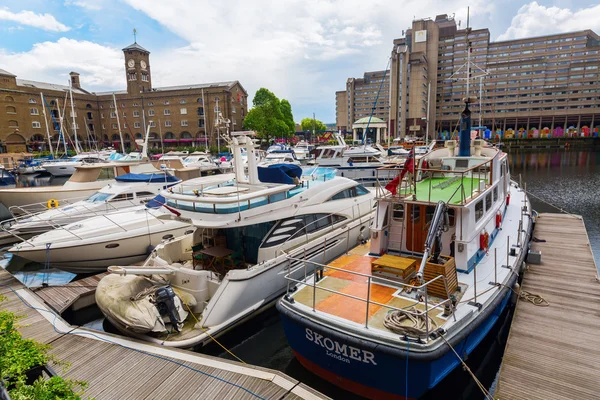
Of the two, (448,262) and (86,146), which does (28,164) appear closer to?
(86,146)

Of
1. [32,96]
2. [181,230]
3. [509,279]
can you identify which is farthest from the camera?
[32,96]

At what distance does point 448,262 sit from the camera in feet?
23.4

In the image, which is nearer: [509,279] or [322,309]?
[322,309]

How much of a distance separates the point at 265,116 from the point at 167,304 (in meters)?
62.5

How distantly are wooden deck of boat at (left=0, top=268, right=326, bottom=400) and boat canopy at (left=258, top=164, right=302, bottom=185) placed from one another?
5906 mm

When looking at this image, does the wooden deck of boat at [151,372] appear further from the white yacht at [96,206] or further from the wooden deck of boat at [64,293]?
the white yacht at [96,206]

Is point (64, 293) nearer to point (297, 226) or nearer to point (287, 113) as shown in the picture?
point (297, 226)

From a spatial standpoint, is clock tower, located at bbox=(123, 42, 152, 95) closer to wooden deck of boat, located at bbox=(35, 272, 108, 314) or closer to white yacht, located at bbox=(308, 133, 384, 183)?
white yacht, located at bbox=(308, 133, 384, 183)

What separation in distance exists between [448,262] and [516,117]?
11406 centimetres

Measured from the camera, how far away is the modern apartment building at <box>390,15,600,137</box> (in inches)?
3656

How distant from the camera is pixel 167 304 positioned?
794cm

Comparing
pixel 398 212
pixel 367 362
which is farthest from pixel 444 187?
pixel 367 362

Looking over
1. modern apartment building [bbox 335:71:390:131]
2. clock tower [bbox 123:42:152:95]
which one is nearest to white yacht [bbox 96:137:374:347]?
clock tower [bbox 123:42:152:95]

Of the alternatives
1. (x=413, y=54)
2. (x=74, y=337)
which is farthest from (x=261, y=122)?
(x=74, y=337)
